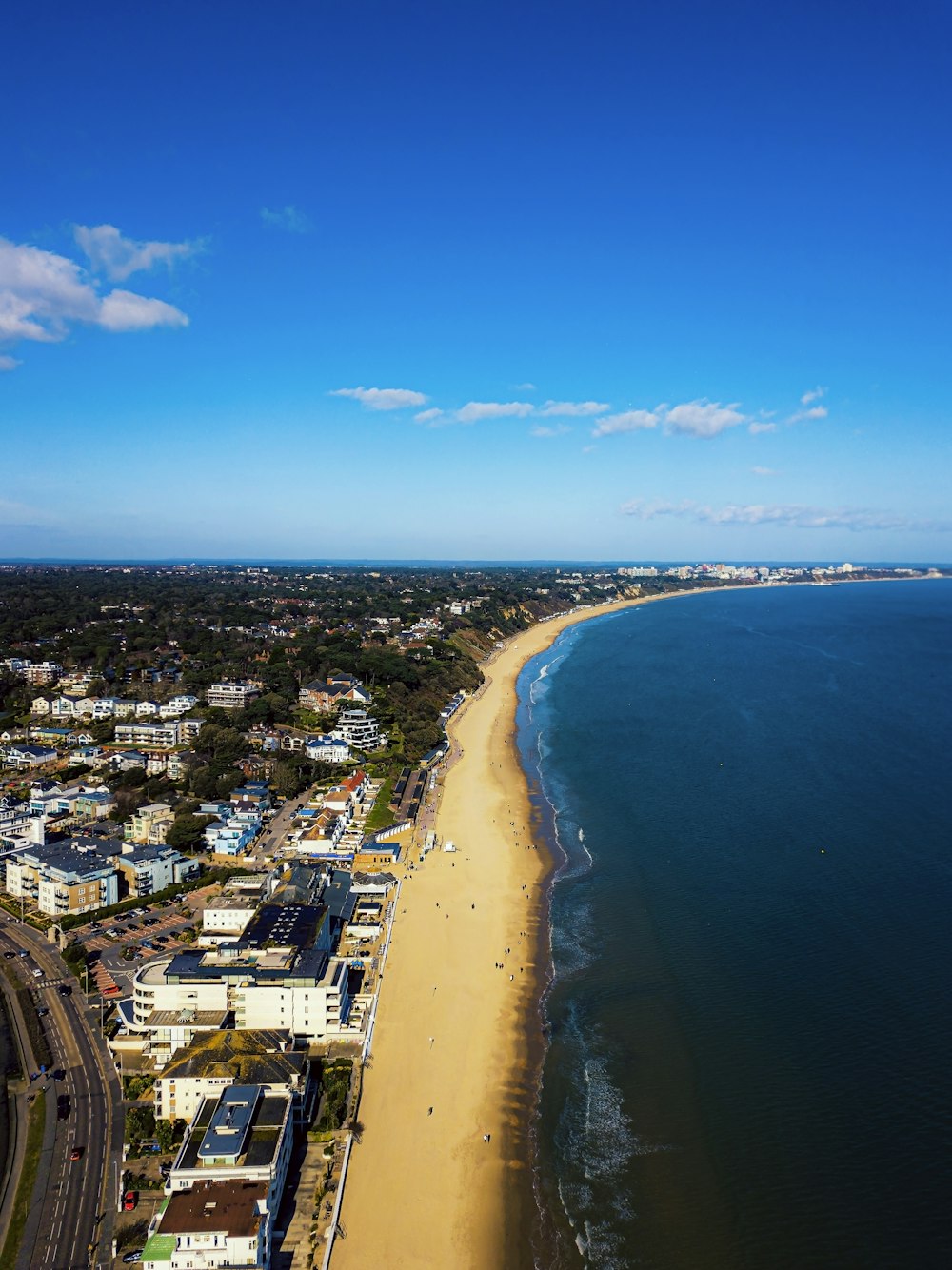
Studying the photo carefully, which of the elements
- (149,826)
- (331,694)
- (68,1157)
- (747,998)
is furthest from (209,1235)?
(331,694)

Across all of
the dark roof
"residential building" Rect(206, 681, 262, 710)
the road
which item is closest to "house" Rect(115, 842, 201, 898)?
the road

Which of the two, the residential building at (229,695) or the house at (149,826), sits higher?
the residential building at (229,695)

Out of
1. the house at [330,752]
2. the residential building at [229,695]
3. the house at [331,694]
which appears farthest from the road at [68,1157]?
the residential building at [229,695]

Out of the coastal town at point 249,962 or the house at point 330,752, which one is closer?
the coastal town at point 249,962

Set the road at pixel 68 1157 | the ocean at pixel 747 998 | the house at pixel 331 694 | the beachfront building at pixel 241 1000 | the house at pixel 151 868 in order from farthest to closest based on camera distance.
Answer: the house at pixel 331 694 → the house at pixel 151 868 → the beachfront building at pixel 241 1000 → the ocean at pixel 747 998 → the road at pixel 68 1157

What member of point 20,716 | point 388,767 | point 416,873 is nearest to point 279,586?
point 20,716

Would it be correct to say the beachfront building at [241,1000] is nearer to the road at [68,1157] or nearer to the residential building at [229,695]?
the road at [68,1157]

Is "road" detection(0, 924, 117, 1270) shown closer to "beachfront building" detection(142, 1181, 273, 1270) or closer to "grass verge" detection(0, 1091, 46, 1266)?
"grass verge" detection(0, 1091, 46, 1266)
